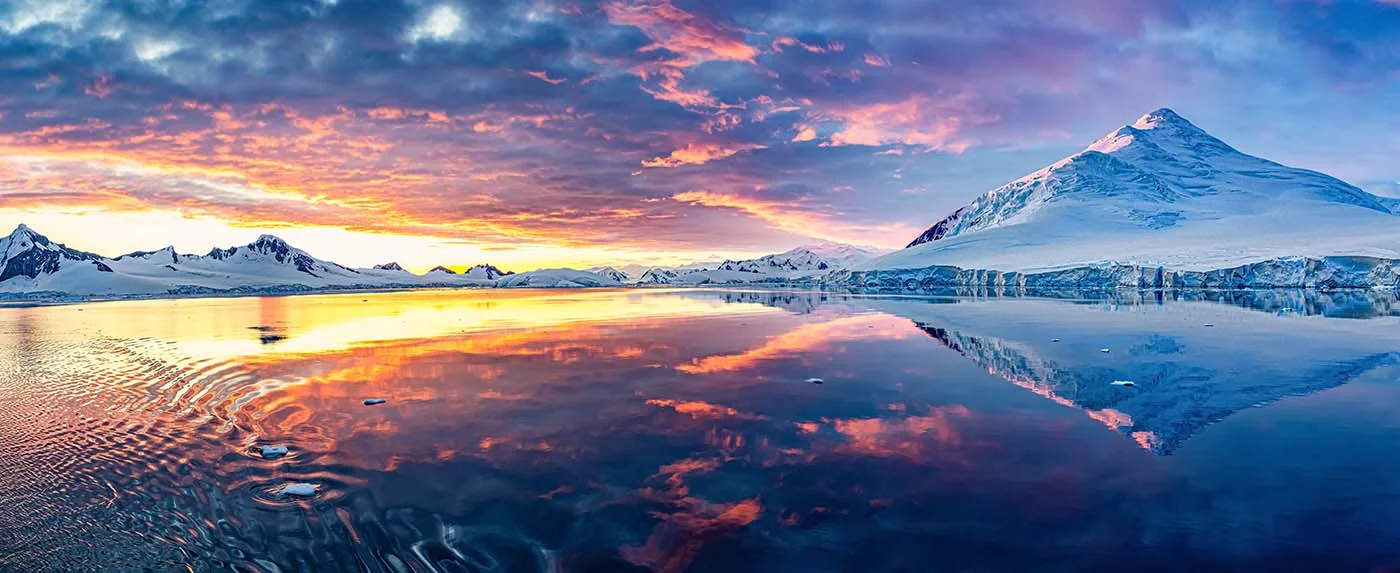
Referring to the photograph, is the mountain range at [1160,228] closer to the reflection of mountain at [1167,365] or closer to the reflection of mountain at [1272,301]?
the reflection of mountain at [1272,301]

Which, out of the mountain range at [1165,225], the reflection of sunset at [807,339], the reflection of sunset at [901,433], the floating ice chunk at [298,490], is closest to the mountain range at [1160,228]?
the mountain range at [1165,225]

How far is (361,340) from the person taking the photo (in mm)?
30703

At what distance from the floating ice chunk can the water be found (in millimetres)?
236

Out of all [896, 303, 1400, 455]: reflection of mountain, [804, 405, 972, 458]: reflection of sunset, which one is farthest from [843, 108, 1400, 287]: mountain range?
[804, 405, 972, 458]: reflection of sunset

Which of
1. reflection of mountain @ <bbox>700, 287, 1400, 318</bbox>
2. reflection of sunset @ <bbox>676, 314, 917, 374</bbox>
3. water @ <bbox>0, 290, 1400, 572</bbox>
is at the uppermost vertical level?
reflection of mountain @ <bbox>700, 287, 1400, 318</bbox>

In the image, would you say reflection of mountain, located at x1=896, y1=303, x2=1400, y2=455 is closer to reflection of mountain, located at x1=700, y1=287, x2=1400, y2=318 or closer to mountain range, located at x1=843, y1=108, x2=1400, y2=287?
reflection of mountain, located at x1=700, y1=287, x2=1400, y2=318

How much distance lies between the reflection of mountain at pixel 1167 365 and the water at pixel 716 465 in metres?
0.19

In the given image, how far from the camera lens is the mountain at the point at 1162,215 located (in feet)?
319

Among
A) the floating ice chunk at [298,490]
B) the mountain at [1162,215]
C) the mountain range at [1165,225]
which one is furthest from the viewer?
the mountain at [1162,215]

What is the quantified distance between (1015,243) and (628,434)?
146 m

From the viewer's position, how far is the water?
22.0ft

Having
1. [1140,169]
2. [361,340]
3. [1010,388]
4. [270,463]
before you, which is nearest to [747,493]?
[270,463]

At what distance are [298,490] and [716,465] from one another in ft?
→ 18.9

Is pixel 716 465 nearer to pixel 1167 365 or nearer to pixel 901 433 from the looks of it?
pixel 901 433
